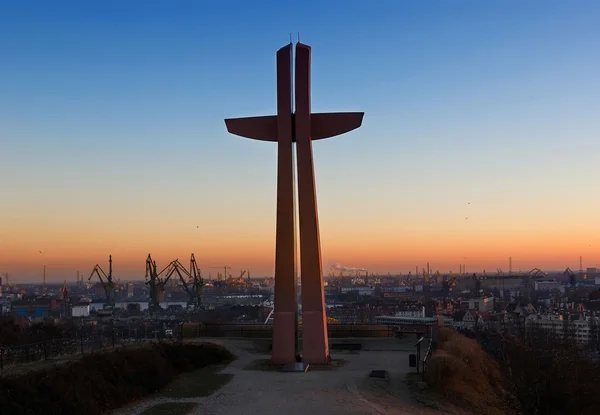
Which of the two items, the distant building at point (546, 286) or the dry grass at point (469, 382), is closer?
the dry grass at point (469, 382)

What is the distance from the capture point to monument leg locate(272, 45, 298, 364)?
2038 cm

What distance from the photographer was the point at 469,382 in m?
17.6

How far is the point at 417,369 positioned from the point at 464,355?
3378 mm

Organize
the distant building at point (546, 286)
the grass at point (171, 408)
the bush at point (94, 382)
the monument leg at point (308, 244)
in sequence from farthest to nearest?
the distant building at point (546, 286) → the monument leg at point (308, 244) → the grass at point (171, 408) → the bush at point (94, 382)

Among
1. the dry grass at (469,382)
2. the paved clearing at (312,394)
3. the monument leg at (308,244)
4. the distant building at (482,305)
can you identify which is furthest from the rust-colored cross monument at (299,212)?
the distant building at (482,305)

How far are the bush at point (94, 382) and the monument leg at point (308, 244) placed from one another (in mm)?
3674

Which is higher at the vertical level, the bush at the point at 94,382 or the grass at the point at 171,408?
the bush at the point at 94,382

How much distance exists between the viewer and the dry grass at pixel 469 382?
1566 centimetres

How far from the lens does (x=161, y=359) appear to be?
18.4 meters

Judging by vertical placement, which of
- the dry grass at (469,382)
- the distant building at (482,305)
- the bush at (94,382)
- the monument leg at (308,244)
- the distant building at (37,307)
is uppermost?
the monument leg at (308,244)

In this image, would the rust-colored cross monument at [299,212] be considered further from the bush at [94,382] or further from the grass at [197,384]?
the bush at [94,382]

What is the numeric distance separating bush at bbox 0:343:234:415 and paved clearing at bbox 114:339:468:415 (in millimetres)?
633

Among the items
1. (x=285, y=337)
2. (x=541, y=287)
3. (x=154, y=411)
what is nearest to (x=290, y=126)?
(x=285, y=337)

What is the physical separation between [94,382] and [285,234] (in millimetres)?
7833
